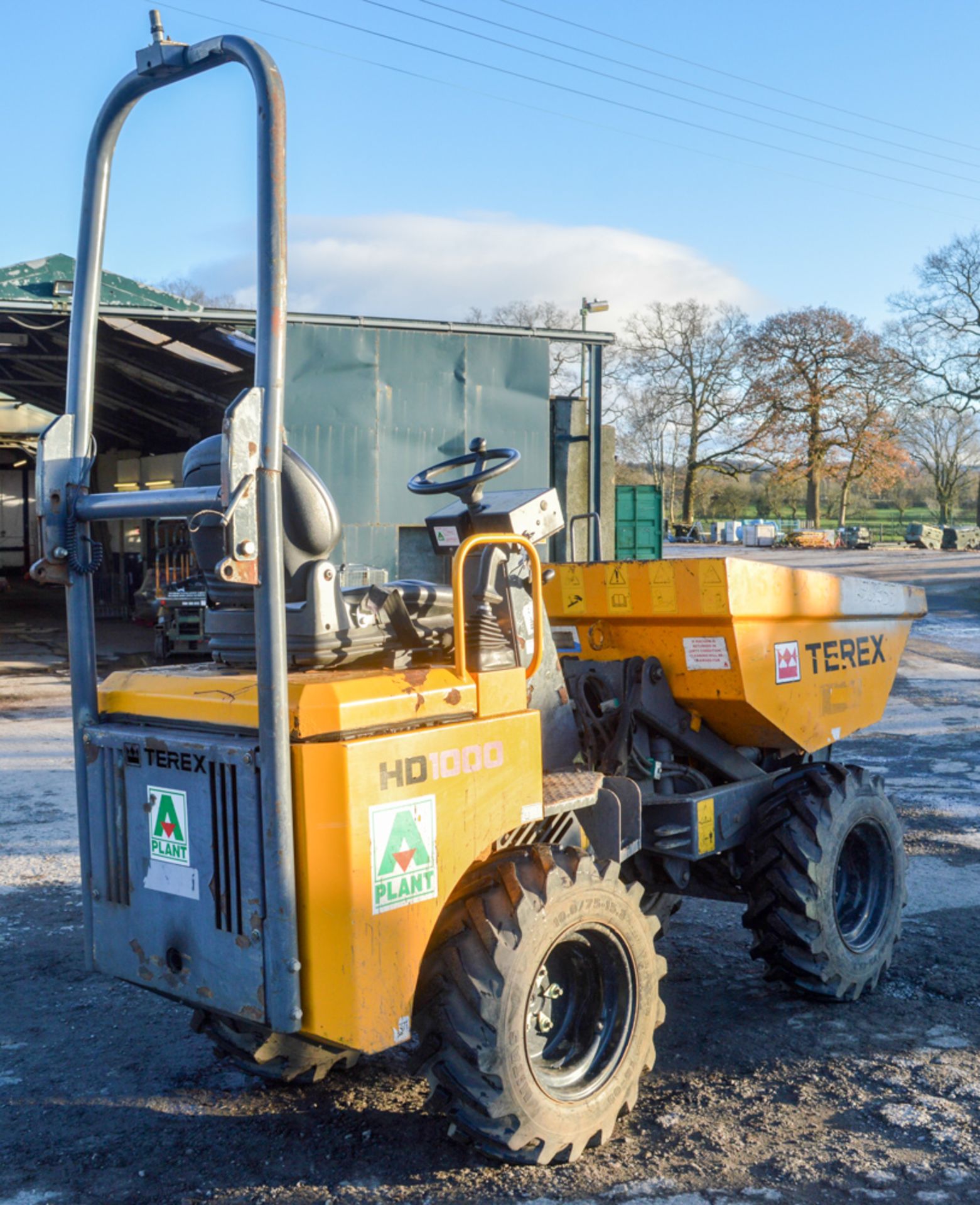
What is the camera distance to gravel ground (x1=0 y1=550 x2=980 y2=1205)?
326cm

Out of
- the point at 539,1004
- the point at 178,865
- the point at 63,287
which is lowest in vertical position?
the point at 539,1004

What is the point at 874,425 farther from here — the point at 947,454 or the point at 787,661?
the point at 787,661

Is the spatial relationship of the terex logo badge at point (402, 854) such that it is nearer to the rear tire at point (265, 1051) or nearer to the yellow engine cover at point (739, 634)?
the rear tire at point (265, 1051)

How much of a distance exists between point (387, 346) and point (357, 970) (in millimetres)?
13573

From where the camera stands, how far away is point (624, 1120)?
12.0ft

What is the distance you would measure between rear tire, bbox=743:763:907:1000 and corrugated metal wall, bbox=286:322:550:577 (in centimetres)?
1076

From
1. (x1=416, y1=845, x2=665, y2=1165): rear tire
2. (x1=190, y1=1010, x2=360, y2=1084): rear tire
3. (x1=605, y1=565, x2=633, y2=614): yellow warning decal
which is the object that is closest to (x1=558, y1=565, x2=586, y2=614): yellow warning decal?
(x1=605, y1=565, x2=633, y2=614): yellow warning decal

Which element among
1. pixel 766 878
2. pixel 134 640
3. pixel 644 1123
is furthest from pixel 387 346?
pixel 644 1123

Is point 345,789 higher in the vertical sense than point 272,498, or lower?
lower

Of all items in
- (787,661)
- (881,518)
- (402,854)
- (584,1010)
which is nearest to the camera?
(402,854)

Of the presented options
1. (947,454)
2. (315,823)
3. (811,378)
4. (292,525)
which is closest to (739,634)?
(292,525)

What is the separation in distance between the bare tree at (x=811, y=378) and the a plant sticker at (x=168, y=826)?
1726 inches

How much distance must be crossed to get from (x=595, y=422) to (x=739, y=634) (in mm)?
13059

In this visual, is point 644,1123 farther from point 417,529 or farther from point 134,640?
point 134,640
